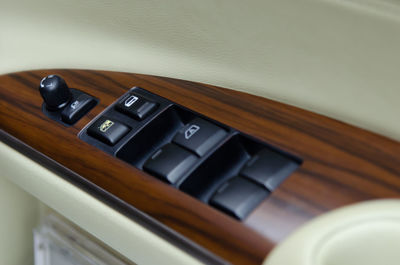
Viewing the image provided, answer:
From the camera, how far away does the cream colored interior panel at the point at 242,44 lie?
562mm

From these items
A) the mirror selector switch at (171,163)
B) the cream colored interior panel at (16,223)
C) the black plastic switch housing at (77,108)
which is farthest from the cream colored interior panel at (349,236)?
the cream colored interior panel at (16,223)

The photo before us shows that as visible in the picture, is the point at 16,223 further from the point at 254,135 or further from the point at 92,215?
the point at 254,135

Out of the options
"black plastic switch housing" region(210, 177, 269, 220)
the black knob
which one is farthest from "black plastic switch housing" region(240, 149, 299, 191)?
the black knob

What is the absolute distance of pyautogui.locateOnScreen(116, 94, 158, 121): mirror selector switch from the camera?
0.65m

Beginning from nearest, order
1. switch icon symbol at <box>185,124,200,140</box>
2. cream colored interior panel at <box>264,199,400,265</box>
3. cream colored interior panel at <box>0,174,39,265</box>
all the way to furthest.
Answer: cream colored interior panel at <box>264,199,400,265</box>, switch icon symbol at <box>185,124,200,140</box>, cream colored interior panel at <box>0,174,39,265</box>

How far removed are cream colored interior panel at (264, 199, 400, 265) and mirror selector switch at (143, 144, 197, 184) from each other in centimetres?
14

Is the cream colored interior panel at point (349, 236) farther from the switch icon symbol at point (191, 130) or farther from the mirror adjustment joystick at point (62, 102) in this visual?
the mirror adjustment joystick at point (62, 102)

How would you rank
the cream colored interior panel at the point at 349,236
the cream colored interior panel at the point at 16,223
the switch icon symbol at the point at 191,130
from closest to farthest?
1. the cream colored interior panel at the point at 349,236
2. the switch icon symbol at the point at 191,130
3. the cream colored interior panel at the point at 16,223

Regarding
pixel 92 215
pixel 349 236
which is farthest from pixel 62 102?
pixel 349 236

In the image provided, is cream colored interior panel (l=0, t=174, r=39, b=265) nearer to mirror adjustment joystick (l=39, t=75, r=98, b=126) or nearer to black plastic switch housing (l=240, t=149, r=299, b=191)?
mirror adjustment joystick (l=39, t=75, r=98, b=126)

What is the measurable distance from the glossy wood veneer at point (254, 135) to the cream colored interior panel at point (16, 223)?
170 millimetres

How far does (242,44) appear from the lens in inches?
25.1

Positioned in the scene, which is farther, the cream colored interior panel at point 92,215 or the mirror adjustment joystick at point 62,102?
the mirror adjustment joystick at point 62,102

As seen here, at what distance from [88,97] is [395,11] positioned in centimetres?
37
